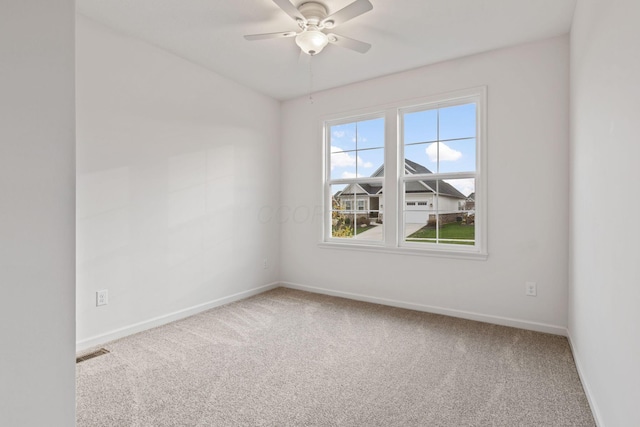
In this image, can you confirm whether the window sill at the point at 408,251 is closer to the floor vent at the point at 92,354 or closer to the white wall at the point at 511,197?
the white wall at the point at 511,197

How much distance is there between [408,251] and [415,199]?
23.6 inches

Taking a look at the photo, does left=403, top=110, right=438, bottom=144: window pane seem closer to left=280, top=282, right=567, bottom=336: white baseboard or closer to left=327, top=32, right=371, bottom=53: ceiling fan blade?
left=327, top=32, right=371, bottom=53: ceiling fan blade

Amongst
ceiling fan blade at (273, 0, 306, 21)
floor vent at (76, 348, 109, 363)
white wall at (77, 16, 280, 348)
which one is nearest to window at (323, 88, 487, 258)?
white wall at (77, 16, 280, 348)

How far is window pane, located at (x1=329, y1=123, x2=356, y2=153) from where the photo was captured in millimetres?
4242

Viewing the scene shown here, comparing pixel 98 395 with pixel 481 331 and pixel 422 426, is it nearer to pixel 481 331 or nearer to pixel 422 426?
pixel 422 426

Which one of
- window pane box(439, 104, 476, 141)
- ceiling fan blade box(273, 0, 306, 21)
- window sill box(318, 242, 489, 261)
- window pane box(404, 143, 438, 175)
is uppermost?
ceiling fan blade box(273, 0, 306, 21)

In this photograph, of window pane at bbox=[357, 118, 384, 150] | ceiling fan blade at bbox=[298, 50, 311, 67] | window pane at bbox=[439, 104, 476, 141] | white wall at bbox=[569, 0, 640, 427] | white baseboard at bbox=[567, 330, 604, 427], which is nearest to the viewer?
white wall at bbox=[569, 0, 640, 427]

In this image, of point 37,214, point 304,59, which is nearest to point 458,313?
point 304,59

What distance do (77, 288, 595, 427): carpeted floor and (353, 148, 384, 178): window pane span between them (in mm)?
1762

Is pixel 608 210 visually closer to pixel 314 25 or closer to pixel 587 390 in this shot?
pixel 587 390

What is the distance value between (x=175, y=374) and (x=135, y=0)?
2704 millimetres

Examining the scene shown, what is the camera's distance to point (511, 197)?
315 centimetres

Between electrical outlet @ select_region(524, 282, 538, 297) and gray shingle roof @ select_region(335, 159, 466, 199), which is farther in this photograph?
gray shingle roof @ select_region(335, 159, 466, 199)

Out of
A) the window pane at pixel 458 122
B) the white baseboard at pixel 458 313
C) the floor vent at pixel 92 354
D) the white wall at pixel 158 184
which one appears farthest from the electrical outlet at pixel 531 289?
the floor vent at pixel 92 354
